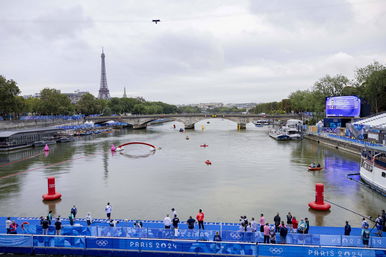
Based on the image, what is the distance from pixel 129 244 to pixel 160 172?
26659mm

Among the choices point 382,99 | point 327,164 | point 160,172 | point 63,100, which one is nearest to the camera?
point 160,172

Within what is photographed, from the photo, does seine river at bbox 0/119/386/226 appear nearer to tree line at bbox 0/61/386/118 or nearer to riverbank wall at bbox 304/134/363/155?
riverbank wall at bbox 304/134/363/155

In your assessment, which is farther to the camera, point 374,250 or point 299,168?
point 299,168

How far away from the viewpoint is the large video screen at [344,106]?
240 feet

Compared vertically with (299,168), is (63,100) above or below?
above

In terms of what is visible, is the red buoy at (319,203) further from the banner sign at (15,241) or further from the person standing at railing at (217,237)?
the banner sign at (15,241)

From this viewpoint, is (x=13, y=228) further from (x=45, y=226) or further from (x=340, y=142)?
(x=340, y=142)

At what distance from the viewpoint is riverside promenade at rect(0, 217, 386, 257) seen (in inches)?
658

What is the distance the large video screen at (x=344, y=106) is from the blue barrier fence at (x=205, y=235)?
63.1m

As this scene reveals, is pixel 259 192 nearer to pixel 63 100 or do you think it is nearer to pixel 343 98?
pixel 343 98

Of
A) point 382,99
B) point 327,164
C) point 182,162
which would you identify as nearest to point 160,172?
point 182,162

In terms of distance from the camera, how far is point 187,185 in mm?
36781

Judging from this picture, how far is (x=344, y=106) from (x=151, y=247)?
68555mm

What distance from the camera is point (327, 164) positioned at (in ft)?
164
